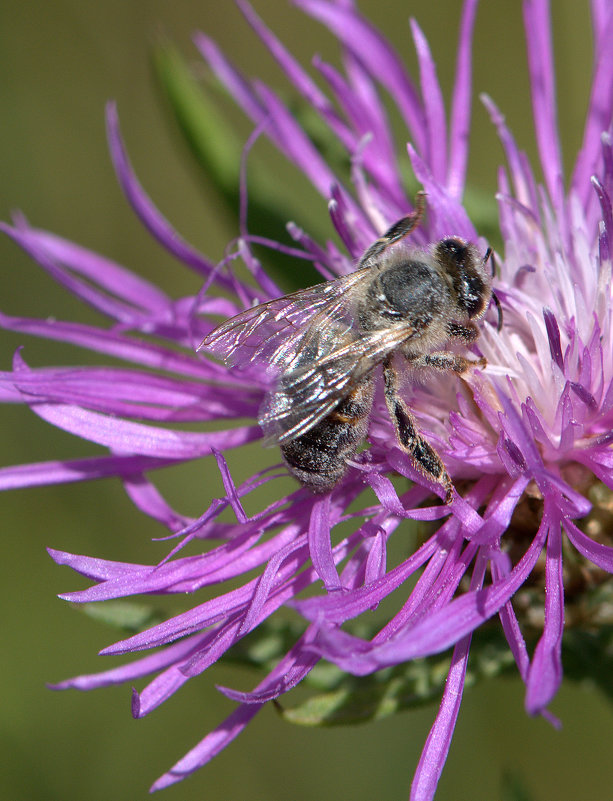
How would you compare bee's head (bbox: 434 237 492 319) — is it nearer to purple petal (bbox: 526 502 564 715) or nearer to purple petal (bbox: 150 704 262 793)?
purple petal (bbox: 526 502 564 715)

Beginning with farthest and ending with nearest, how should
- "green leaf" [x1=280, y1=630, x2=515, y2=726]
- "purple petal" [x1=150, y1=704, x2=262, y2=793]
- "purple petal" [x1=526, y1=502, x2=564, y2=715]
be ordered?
"green leaf" [x1=280, y1=630, x2=515, y2=726], "purple petal" [x1=150, y1=704, x2=262, y2=793], "purple petal" [x1=526, y1=502, x2=564, y2=715]

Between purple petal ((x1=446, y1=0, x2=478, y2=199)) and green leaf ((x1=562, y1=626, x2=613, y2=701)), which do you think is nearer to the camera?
green leaf ((x1=562, y1=626, x2=613, y2=701))

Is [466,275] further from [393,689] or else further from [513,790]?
[513,790]

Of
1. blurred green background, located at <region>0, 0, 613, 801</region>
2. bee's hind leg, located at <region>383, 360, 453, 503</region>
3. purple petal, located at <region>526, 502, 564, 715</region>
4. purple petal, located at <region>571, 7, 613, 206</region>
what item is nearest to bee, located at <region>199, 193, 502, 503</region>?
bee's hind leg, located at <region>383, 360, 453, 503</region>

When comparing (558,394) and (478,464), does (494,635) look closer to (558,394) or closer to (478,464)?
(478,464)

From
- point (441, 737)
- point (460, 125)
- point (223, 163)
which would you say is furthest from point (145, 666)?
point (460, 125)

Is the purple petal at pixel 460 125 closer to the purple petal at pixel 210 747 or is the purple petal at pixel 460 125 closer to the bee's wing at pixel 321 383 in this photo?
the bee's wing at pixel 321 383

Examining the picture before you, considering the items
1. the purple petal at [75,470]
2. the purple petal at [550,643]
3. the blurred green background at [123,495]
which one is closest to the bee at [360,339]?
the purple petal at [550,643]

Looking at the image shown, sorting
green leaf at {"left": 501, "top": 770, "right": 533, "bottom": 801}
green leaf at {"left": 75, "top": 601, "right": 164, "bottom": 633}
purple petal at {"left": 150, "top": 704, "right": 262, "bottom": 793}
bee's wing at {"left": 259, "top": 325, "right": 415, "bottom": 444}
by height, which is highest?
bee's wing at {"left": 259, "top": 325, "right": 415, "bottom": 444}
